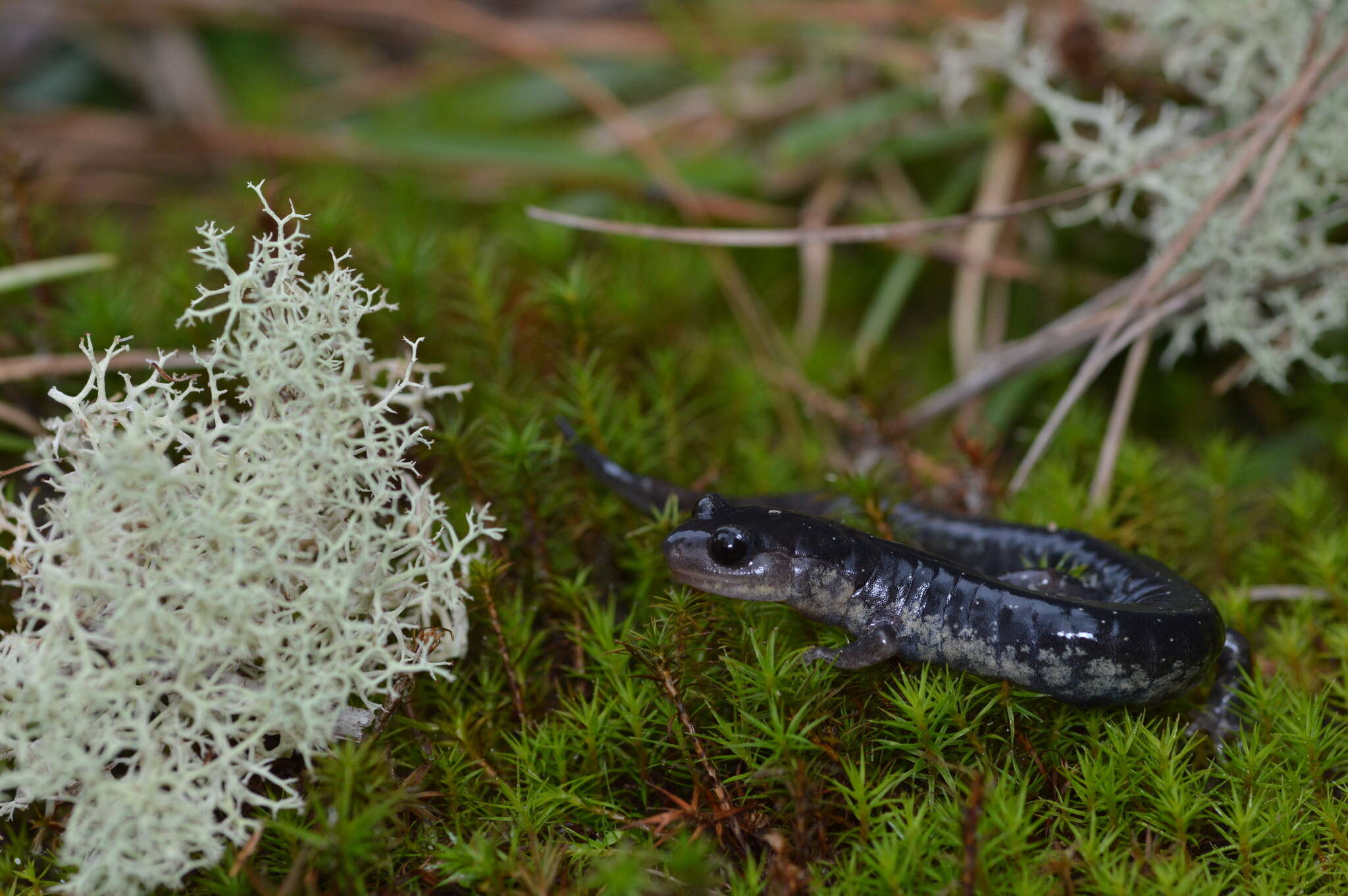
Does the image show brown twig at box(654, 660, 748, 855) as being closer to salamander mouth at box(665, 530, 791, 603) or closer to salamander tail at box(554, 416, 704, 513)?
salamander mouth at box(665, 530, 791, 603)

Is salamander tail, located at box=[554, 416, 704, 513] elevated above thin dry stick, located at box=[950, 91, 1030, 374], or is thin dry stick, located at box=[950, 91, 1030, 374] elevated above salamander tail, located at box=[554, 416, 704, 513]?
thin dry stick, located at box=[950, 91, 1030, 374]

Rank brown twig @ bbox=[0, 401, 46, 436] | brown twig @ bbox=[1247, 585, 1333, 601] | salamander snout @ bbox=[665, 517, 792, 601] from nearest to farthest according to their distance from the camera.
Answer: salamander snout @ bbox=[665, 517, 792, 601] < brown twig @ bbox=[1247, 585, 1333, 601] < brown twig @ bbox=[0, 401, 46, 436]

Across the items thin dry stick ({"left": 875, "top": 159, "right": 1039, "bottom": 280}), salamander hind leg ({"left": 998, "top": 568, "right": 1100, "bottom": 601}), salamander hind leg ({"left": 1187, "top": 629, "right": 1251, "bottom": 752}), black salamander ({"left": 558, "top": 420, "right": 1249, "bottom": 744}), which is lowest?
salamander hind leg ({"left": 1187, "top": 629, "right": 1251, "bottom": 752})

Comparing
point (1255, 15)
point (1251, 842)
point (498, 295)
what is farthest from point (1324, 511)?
point (498, 295)

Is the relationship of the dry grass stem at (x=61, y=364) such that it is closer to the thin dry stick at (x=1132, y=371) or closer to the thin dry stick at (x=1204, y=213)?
the thin dry stick at (x=1204, y=213)

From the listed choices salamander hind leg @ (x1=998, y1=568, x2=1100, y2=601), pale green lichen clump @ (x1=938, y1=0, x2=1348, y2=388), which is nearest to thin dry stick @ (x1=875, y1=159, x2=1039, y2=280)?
pale green lichen clump @ (x1=938, y1=0, x2=1348, y2=388)

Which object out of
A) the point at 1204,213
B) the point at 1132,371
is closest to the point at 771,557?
the point at 1132,371

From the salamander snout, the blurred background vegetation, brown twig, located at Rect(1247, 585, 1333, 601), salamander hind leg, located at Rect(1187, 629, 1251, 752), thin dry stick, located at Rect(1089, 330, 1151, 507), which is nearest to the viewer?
the blurred background vegetation

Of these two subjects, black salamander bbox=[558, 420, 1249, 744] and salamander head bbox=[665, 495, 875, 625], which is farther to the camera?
salamander head bbox=[665, 495, 875, 625]
